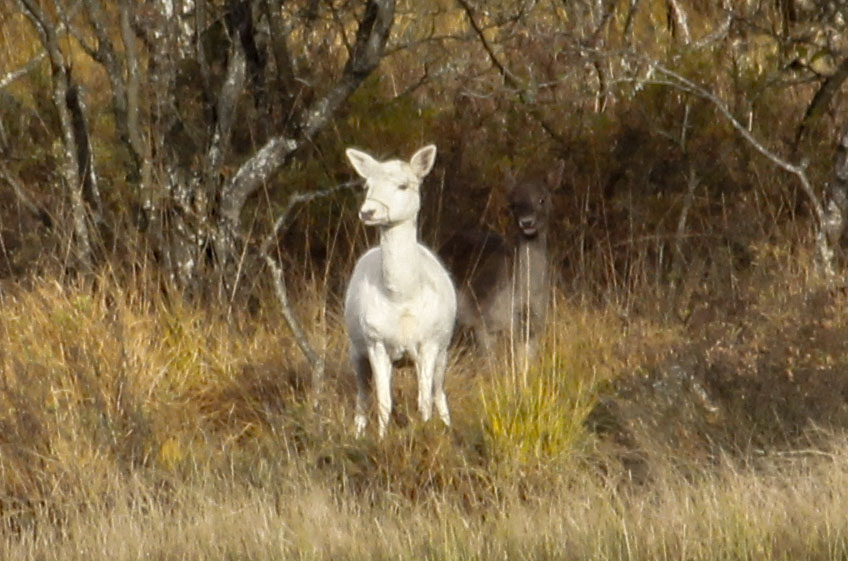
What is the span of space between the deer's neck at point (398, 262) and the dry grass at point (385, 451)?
0.71 meters

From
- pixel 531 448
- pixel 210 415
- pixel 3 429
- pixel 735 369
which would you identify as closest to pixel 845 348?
pixel 735 369

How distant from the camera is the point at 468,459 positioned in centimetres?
958

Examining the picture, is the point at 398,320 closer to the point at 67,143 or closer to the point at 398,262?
the point at 398,262

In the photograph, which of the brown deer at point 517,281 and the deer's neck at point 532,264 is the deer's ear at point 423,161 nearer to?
the brown deer at point 517,281

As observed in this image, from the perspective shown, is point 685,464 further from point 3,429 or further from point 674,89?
point 674,89

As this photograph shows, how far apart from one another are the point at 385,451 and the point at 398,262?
96 cm

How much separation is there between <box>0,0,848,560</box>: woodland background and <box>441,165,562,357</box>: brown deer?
200 mm

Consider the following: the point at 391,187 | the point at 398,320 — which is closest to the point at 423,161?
the point at 391,187

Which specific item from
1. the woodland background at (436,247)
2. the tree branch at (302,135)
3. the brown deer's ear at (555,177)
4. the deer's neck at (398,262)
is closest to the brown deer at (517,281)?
the brown deer's ear at (555,177)

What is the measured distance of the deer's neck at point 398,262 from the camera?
9.55 m

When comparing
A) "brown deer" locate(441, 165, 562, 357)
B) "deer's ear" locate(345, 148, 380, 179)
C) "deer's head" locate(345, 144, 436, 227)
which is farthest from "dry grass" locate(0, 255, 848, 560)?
"deer's ear" locate(345, 148, 380, 179)

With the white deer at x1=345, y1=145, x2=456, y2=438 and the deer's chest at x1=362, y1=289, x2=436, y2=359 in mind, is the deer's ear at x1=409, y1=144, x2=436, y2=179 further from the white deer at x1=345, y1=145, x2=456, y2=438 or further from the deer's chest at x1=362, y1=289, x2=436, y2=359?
the deer's chest at x1=362, y1=289, x2=436, y2=359

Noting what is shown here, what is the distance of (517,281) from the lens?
39.0ft

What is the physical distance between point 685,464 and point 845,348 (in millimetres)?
1099
